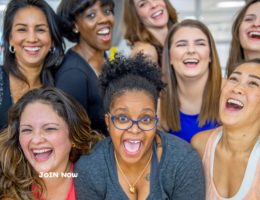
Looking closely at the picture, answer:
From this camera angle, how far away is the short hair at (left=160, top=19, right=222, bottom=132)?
248 cm

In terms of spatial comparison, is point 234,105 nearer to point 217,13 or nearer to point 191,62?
point 191,62

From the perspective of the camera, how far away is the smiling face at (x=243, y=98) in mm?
1757

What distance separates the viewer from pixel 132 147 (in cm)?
172

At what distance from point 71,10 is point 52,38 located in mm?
310

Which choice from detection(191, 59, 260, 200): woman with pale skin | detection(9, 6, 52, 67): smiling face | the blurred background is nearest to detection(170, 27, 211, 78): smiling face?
detection(191, 59, 260, 200): woman with pale skin

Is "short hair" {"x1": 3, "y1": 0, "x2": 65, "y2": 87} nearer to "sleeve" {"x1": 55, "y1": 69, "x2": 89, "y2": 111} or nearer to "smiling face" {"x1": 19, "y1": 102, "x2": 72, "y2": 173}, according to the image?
"sleeve" {"x1": 55, "y1": 69, "x2": 89, "y2": 111}

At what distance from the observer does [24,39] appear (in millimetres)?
2232

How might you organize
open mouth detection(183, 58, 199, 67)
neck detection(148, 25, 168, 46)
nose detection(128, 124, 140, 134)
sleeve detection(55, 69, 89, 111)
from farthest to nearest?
neck detection(148, 25, 168, 46) → open mouth detection(183, 58, 199, 67) → sleeve detection(55, 69, 89, 111) → nose detection(128, 124, 140, 134)

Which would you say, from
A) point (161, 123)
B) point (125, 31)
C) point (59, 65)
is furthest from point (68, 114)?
point (125, 31)

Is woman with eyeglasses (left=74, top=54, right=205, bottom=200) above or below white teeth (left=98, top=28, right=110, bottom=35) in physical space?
below

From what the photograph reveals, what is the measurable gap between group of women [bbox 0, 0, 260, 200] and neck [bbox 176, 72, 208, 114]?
0.11 meters

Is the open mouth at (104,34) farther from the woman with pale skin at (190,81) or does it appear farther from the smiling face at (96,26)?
the woman with pale skin at (190,81)

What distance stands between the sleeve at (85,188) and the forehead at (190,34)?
60.7 inches

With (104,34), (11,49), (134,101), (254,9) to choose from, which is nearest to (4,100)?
(11,49)
